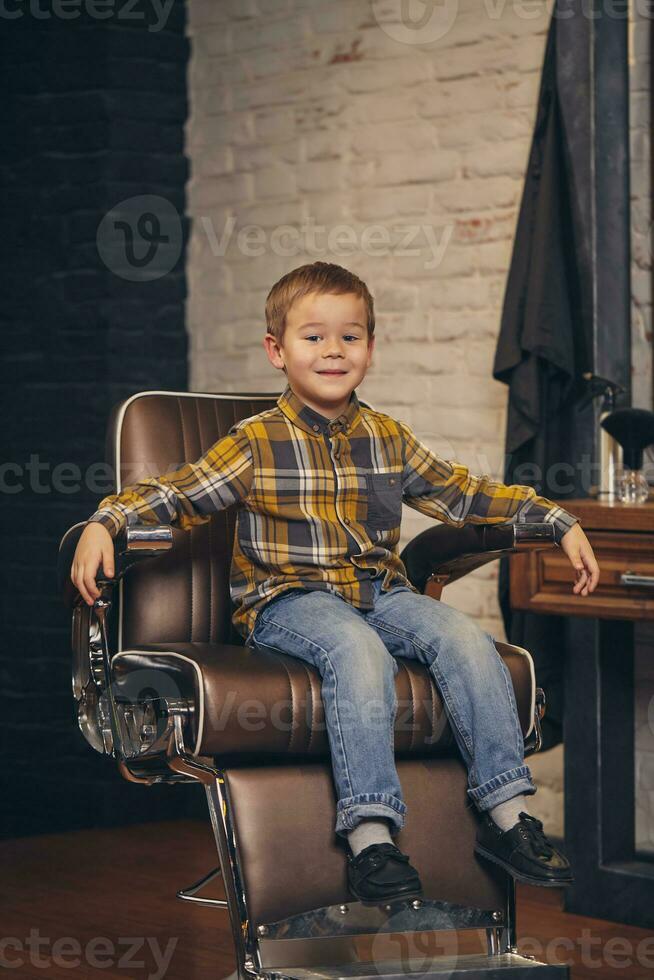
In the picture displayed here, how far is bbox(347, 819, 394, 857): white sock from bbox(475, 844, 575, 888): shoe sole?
17cm

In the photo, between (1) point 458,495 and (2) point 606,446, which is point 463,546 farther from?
(2) point 606,446

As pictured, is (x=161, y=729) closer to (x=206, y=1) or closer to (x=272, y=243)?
(x=272, y=243)

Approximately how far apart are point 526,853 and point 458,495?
25.0 inches

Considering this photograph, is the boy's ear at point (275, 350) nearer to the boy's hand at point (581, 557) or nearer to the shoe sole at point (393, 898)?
the boy's hand at point (581, 557)

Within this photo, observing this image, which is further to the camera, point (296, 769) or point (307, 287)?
point (307, 287)

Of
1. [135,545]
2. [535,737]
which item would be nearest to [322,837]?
[535,737]

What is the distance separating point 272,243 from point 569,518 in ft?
5.49

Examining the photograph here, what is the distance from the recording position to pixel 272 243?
369 cm

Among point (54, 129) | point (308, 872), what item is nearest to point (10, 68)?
point (54, 129)

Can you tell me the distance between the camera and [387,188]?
3449mm

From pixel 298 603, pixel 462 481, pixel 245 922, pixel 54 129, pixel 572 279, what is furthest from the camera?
pixel 54 129

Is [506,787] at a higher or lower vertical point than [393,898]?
higher

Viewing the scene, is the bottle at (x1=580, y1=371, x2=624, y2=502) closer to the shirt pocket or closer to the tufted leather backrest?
the shirt pocket

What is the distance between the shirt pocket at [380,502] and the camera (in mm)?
2305
